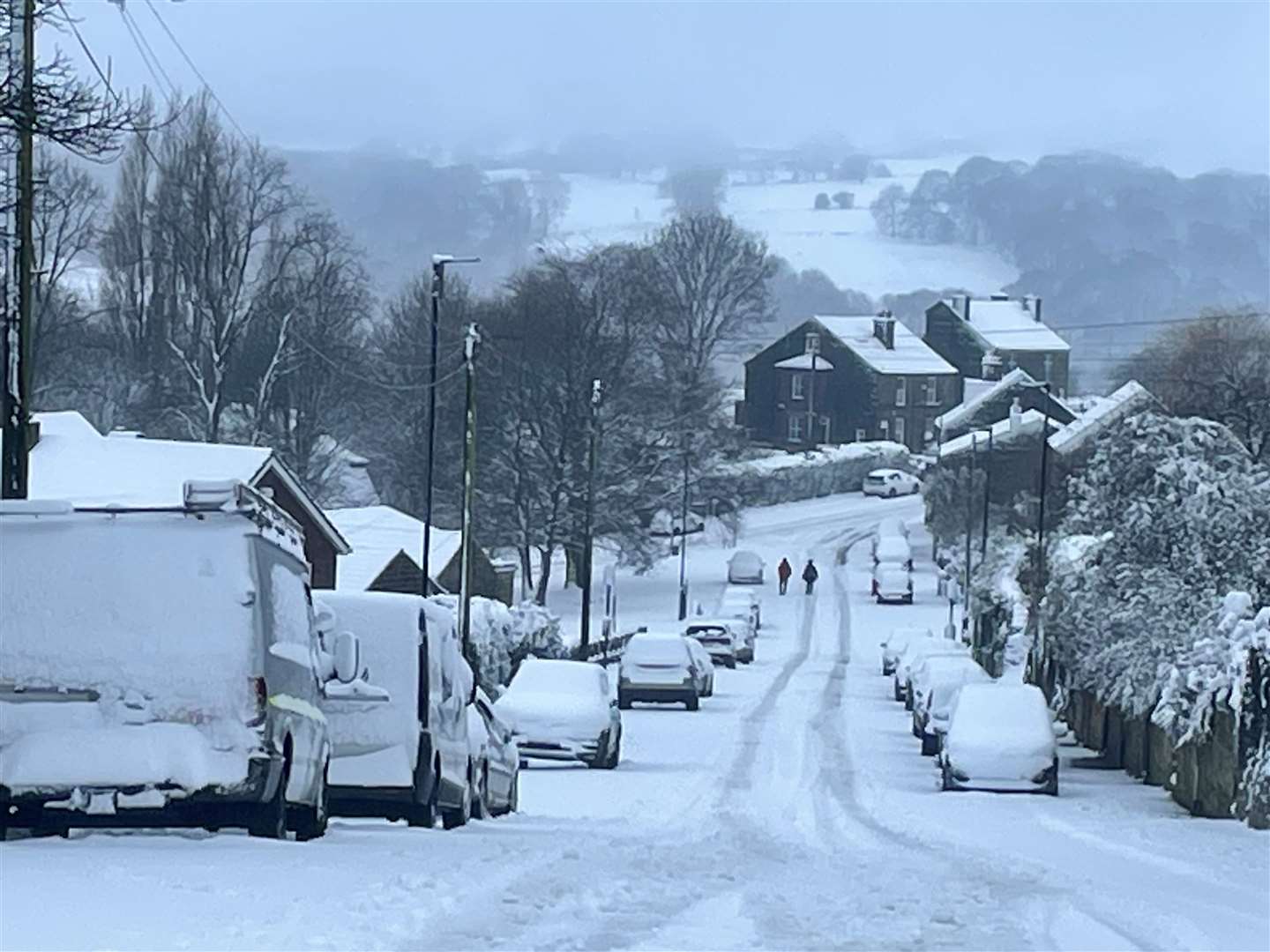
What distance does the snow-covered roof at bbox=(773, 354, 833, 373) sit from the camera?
140 metres

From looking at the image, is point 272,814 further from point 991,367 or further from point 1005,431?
point 991,367

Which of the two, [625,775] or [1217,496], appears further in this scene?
[1217,496]

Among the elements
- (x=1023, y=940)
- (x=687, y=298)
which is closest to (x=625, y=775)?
(x=1023, y=940)

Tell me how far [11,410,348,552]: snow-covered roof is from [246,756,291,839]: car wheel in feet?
97.9

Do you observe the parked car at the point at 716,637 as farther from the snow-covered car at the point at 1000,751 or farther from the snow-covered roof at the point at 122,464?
the snow-covered car at the point at 1000,751

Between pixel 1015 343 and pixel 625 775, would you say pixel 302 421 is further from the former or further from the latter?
pixel 1015 343

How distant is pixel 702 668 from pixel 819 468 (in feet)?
241

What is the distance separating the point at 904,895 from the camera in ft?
42.0

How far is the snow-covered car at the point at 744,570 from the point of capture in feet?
313

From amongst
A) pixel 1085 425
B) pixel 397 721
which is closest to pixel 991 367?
pixel 1085 425

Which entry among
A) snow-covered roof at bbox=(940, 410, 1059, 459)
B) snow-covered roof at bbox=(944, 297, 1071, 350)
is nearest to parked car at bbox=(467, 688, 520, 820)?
snow-covered roof at bbox=(940, 410, 1059, 459)

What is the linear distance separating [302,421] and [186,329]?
17.6 feet

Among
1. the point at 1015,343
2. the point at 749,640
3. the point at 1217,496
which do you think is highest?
the point at 1015,343

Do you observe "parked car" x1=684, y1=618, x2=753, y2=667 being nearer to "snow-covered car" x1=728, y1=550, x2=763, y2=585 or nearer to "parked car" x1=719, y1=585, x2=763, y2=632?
"parked car" x1=719, y1=585, x2=763, y2=632
